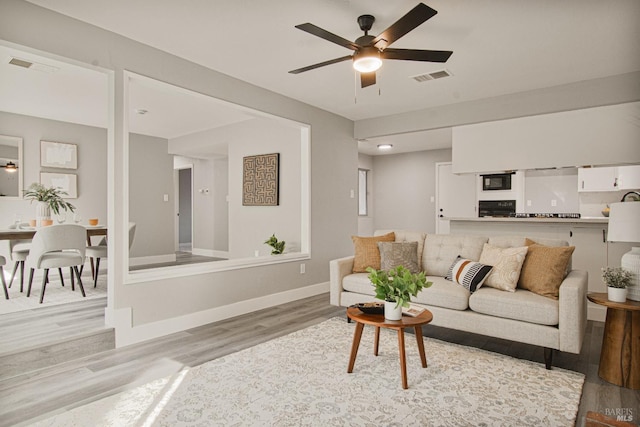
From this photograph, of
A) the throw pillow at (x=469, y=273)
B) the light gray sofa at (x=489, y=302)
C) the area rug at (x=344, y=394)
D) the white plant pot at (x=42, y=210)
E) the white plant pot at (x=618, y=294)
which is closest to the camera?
the area rug at (x=344, y=394)

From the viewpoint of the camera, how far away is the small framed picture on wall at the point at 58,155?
5641 millimetres

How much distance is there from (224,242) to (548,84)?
6.46 metres

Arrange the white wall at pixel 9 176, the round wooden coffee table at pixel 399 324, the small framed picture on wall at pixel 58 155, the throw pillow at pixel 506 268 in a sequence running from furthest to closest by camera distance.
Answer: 1. the small framed picture on wall at pixel 58 155
2. the white wall at pixel 9 176
3. the throw pillow at pixel 506 268
4. the round wooden coffee table at pixel 399 324

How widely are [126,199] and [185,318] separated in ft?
4.11

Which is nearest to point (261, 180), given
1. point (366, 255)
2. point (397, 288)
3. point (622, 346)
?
point (366, 255)

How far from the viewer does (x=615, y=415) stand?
81.4 inches

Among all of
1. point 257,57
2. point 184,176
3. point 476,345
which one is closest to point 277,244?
point 257,57

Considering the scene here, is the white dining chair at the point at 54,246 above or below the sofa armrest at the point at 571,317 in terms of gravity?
above

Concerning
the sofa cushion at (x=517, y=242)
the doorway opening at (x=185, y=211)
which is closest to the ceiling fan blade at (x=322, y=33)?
the sofa cushion at (x=517, y=242)

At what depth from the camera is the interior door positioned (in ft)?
24.7

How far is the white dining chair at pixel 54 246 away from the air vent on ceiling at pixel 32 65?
5.24 feet

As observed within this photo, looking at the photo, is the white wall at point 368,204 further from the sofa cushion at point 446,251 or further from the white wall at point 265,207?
the sofa cushion at point 446,251

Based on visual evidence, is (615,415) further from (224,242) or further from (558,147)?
(224,242)

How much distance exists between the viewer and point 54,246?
381 centimetres
